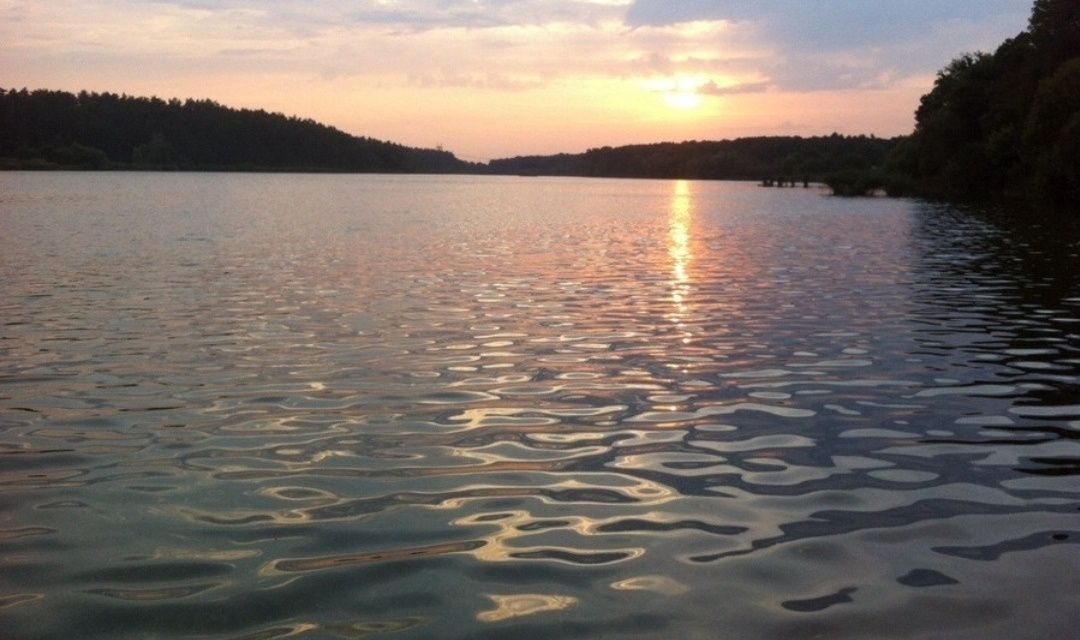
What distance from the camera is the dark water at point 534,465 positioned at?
6.50 metres

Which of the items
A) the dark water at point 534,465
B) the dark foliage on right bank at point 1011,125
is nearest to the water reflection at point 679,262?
the dark water at point 534,465

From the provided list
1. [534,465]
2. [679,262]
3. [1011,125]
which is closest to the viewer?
[534,465]

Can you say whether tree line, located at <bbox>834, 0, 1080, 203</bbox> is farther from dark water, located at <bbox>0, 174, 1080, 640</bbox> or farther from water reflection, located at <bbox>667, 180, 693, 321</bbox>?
dark water, located at <bbox>0, 174, 1080, 640</bbox>

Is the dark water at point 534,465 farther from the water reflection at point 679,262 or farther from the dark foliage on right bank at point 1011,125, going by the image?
the dark foliage on right bank at point 1011,125

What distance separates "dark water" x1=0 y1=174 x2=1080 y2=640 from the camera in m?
6.50

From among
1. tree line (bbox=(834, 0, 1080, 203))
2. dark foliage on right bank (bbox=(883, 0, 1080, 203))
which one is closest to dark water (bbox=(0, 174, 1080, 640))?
dark foliage on right bank (bbox=(883, 0, 1080, 203))

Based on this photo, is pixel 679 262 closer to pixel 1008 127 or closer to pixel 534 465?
pixel 534 465

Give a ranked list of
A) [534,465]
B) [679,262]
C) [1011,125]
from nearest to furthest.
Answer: [534,465]
[679,262]
[1011,125]

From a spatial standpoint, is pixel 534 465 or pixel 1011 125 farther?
pixel 1011 125

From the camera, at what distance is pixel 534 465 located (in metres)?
9.53

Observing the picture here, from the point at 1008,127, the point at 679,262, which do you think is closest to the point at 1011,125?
the point at 1008,127

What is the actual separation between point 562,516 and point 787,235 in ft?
136

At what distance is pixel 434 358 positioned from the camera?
15023 mm

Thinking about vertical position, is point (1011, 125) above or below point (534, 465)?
above
